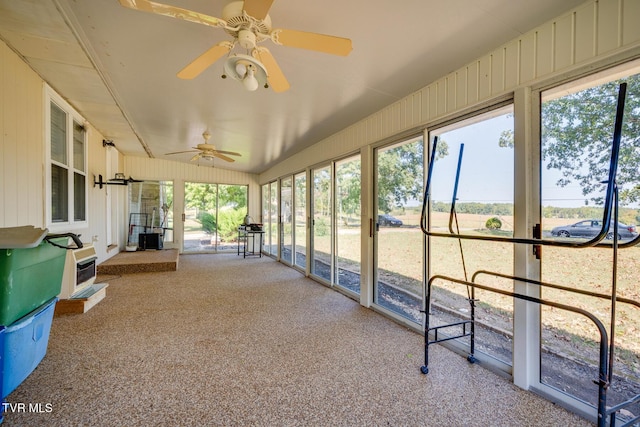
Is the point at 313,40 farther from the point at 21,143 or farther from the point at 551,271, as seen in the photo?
the point at 21,143

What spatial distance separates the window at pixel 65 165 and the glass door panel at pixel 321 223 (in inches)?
140

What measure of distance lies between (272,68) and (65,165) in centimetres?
360

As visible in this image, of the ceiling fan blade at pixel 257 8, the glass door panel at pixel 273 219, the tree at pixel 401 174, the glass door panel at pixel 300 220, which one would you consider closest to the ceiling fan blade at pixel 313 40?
the ceiling fan blade at pixel 257 8

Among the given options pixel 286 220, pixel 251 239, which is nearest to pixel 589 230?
pixel 286 220

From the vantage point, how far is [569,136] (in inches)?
68.6

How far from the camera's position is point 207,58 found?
1.70 m

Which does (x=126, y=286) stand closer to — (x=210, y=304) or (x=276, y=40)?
(x=210, y=304)

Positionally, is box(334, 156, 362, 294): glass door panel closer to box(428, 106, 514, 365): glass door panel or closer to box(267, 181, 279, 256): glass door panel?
box(428, 106, 514, 365): glass door panel

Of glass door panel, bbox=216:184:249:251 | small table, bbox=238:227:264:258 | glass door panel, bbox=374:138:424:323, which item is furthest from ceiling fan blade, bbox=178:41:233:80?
glass door panel, bbox=216:184:249:251

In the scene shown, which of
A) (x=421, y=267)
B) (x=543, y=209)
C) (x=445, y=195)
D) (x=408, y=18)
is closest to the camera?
(x=408, y=18)

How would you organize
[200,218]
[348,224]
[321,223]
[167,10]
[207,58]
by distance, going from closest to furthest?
[167,10] < [207,58] < [348,224] < [321,223] < [200,218]

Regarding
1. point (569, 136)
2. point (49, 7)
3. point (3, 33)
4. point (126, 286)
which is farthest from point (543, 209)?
point (126, 286)

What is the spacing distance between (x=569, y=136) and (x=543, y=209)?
0.48m

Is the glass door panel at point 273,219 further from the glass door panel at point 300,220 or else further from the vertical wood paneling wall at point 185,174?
the glass door panel at point 300,220
